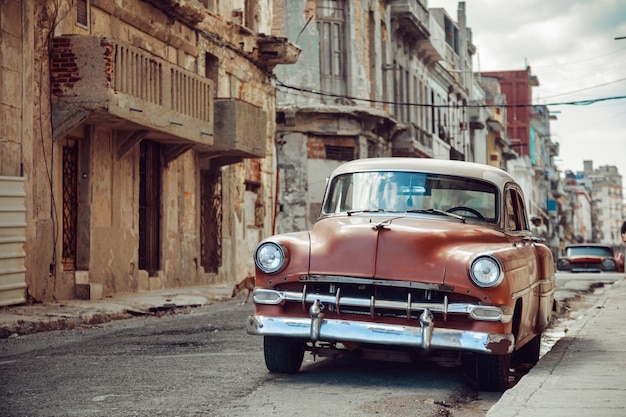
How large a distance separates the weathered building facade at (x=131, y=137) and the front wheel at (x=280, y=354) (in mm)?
9622

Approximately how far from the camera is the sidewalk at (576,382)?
6.10m

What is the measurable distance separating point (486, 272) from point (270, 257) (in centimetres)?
155

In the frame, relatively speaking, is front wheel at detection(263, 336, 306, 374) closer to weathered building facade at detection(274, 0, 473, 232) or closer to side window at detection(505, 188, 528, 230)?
side window at detection(505, 188, 528, 230)

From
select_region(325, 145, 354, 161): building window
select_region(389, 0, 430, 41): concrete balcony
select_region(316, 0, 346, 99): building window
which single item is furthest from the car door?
select_region(389, 0, 430, 41): concrete balcony

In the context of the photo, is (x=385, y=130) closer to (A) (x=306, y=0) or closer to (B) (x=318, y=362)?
(A) (x=306, y=0)

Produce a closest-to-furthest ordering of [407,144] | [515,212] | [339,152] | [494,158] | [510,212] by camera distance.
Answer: [510,212] < [515,212] < [339,152] < [407,144] < [494,158]

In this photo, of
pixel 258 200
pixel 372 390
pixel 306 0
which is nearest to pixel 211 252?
pixel 258 200

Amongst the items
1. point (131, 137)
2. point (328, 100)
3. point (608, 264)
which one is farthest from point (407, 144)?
point (131, 137)

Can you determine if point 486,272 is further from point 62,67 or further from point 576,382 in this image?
point 62,67

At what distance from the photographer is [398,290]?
300 inches

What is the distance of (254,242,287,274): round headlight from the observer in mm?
7905

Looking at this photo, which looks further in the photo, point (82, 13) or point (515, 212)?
point (82, 13)

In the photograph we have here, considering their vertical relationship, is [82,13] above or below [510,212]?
above

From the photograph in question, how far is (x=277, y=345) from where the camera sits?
812 centimetres
